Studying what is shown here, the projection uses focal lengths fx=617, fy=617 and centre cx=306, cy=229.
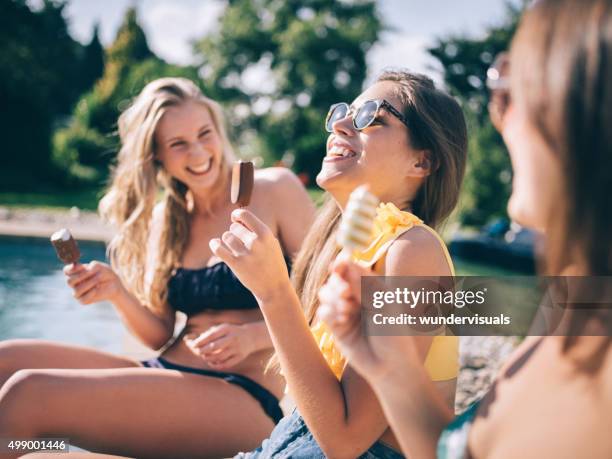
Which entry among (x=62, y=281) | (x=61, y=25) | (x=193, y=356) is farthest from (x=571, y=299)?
(x=61, y=25)

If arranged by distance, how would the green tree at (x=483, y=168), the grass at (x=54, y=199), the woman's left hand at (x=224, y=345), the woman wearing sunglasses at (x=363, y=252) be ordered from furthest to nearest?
the green tree at (x=483, y=168), the grass at (x=54, y=199), the woman's left hand at (x=224, y=345), the woman wearing sunglasses at (x=363, y=252)

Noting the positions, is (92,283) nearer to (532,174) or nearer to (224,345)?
(224,345)

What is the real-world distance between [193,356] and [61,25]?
4478cm

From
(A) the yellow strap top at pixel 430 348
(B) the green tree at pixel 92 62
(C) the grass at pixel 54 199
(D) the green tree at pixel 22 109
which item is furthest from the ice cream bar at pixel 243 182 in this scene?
(B) the green tree at pixel 92 62

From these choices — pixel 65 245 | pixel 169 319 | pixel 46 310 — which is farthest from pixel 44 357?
pixel 46 310

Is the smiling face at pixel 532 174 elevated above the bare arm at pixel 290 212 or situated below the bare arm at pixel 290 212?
below

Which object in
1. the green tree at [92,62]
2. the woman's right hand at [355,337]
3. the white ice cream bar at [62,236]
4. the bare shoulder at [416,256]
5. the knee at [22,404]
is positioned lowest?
the knee at [22,404]

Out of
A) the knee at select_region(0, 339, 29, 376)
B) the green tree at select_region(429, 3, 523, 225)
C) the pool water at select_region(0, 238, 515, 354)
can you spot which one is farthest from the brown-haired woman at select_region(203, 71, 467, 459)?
the green tree at select_region(429, 3, 523, 225)

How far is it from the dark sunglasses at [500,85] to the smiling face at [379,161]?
72cm

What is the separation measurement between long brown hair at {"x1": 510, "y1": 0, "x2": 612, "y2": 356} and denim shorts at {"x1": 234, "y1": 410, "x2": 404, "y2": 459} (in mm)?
706

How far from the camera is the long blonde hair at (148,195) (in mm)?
3174

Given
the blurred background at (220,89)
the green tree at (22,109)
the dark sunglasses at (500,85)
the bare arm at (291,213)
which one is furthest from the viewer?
the green tree at (22,109)

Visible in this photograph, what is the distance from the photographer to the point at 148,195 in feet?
11.2

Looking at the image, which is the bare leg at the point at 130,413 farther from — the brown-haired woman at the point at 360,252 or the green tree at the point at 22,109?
the green tree at the point at 22,109
